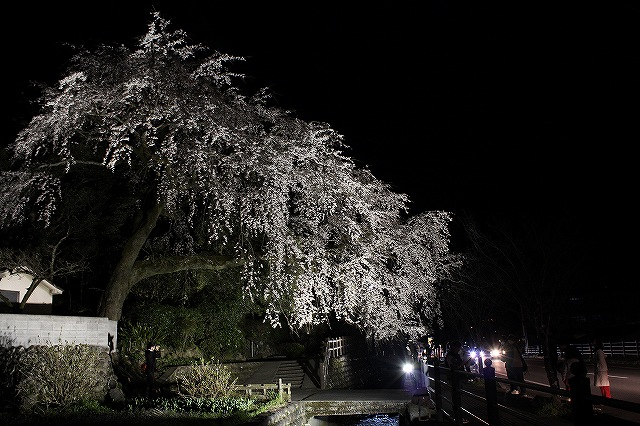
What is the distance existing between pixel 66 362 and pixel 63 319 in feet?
4.81

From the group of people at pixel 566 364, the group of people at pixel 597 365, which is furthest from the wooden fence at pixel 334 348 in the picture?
the group of people at pixel 597 365

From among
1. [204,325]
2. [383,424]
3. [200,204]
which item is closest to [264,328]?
[204,325]

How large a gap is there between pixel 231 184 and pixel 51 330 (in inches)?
222

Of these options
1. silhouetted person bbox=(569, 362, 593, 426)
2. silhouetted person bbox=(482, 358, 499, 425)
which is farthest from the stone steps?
silhouetted person bbox=(569, 362, 593, 426)

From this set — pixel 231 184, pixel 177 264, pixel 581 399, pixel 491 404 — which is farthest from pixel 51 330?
pixel 581 399

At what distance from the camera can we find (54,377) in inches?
463

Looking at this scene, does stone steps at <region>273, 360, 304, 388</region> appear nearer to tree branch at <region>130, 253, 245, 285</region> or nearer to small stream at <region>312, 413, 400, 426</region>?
small stream at <region>312, 413, 400, 426</region>

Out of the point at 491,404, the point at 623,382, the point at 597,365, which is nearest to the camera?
the point at 491,404

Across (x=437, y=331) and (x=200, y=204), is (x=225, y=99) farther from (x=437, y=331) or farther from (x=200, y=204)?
(x=437, y=331)

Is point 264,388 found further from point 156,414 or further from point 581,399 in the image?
point 581,399

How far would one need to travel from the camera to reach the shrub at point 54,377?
11.5 m

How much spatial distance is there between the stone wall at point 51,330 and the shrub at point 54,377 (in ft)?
1.21

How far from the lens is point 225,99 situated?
15047mm

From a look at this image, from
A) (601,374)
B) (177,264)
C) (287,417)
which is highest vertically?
(177,264)
